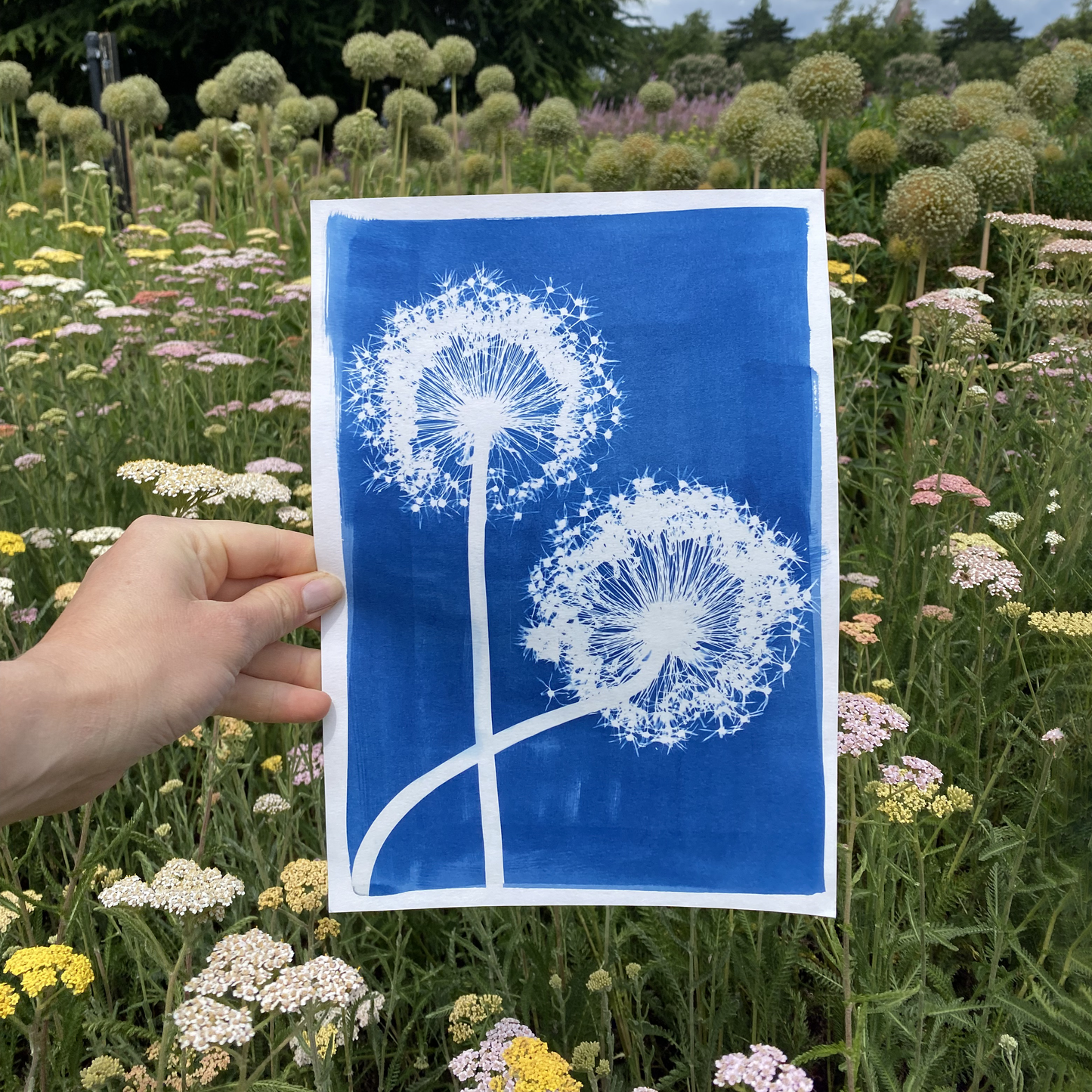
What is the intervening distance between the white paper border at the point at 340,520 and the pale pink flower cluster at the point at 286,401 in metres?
1.37

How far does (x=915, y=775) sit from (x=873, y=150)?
145 inches

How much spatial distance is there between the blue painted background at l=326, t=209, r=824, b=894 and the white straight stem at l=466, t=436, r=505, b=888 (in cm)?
1

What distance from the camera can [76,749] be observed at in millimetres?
1063

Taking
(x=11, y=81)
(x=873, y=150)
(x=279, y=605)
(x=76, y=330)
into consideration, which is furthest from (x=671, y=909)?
(x=11, y=81)

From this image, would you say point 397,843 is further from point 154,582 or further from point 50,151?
point 50,151

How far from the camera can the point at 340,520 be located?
123cm

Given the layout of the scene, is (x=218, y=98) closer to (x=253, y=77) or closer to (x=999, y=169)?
(x=253, y=77)

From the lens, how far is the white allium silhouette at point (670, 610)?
1.19 meters

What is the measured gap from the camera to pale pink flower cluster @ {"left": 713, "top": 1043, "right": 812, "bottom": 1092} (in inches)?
36.3

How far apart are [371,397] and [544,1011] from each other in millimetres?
935

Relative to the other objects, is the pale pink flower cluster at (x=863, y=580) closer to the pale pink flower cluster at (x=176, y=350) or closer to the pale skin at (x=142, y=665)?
the pale skin at (x=142, y=665)

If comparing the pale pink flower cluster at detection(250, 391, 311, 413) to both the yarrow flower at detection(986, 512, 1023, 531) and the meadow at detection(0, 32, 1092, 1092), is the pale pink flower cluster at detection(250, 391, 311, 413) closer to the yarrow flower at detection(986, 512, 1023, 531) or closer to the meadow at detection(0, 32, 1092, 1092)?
the meadow at detection(0, 32, 1092, 1092)

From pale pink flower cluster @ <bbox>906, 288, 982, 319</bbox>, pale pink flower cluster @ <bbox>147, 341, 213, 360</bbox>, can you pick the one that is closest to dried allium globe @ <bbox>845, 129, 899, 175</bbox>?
pale pink flower cluster @ <bbox>906, 288, 982, 319</bbox>

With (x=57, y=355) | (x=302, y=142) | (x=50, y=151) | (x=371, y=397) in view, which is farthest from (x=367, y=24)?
(x=371, y=397)
